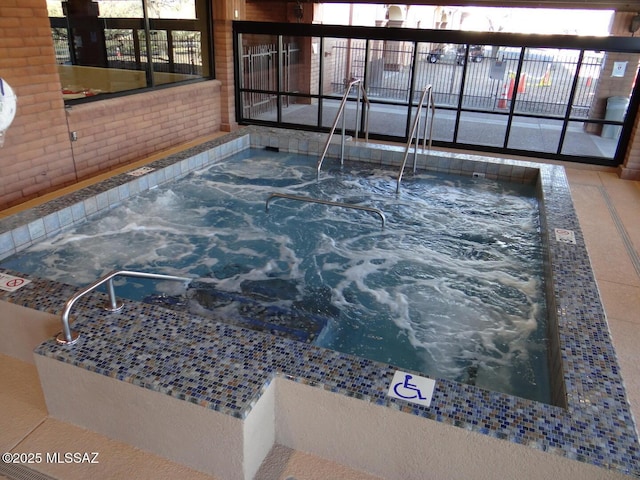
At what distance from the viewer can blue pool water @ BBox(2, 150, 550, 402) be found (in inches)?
116

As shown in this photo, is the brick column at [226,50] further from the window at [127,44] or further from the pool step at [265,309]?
the pool step at [265,309]

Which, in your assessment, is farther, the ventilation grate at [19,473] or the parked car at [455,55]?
the parked car at [455,55]

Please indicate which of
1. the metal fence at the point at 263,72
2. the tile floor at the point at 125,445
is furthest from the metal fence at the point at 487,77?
the tile floor at the point at 125,445

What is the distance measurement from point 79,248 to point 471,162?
4214 millimetres

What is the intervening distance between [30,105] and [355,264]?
3.11 m

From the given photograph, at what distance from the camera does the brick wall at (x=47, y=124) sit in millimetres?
4164

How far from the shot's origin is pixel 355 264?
3.85 m

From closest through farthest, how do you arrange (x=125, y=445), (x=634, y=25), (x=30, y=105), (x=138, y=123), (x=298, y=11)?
1. (x=125, y=445)
2. (x=30, y=105)
3. (x=138, y=123)
4. (x=634, y=25)
5. (x=298, y=11)

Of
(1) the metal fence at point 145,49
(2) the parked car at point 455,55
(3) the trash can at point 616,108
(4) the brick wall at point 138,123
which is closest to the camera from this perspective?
(1) the metal fence at point 145,49

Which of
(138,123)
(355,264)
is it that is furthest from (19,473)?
(138,123)

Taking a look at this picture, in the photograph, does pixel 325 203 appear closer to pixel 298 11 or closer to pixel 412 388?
pixel 412 388

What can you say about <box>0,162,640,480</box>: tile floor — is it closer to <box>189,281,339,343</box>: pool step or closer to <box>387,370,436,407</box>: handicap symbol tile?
<box>387,370,436,407</box>: handicap symbol tile

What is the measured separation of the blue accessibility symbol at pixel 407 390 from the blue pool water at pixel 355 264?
2.60 ft

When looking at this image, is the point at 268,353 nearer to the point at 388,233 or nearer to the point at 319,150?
the point at 388,233
